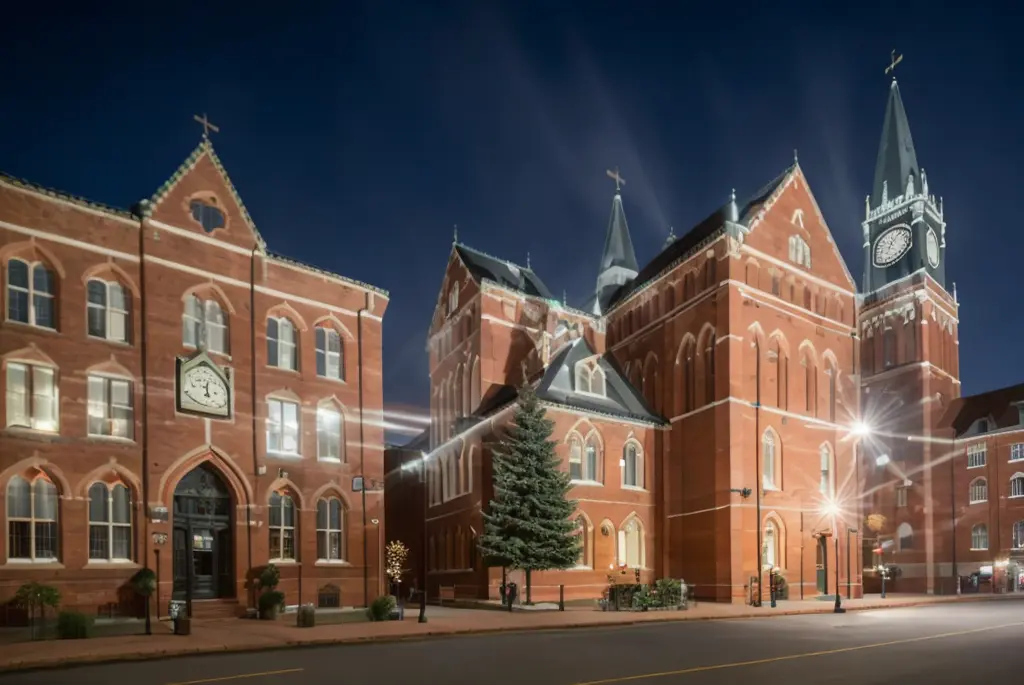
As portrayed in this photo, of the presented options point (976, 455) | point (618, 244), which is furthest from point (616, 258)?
point (976, 455)

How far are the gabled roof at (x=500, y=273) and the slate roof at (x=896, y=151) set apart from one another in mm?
35804

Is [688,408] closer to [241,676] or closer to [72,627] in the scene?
[72,627]

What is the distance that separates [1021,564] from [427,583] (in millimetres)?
42893

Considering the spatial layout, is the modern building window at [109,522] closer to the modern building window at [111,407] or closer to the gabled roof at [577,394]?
the modern building window at [111,407]

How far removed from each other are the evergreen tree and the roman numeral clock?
12092 millimetres

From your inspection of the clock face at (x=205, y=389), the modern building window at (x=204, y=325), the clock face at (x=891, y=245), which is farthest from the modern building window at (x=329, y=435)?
the clock face at (x=891, y=245)

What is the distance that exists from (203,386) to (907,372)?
182 feet

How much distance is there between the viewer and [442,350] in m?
55.8

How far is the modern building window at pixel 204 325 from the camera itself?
27.6 metres

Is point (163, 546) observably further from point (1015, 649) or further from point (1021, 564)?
point (1021, 564)

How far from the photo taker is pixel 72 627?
21.2m

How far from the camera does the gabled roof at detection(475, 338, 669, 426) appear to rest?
40.8 meters

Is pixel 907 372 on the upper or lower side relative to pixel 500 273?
lower

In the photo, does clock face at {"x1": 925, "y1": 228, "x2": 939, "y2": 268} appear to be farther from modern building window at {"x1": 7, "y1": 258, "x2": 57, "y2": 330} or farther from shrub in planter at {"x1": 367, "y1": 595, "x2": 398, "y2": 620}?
modern building window at {"x1": 7, "y1": 258, "x2": 57, "y2": 330}
